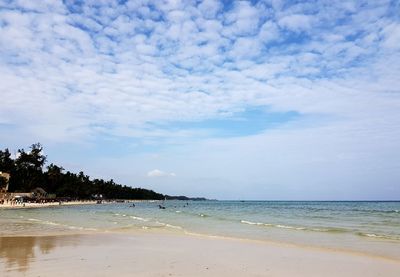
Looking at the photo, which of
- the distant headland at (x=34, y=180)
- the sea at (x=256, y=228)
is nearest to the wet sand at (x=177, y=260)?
the sea at (x=256, y=228)

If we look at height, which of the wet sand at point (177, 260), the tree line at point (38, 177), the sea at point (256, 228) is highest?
the tree line at point (38, 177)

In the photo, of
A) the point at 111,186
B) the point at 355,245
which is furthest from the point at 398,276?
the point at 111,186

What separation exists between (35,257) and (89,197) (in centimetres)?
14888

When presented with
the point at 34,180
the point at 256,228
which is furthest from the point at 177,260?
the point at 34,180

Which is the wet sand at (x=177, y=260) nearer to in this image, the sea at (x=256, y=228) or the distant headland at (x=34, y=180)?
the sea at (x=256, y=228)

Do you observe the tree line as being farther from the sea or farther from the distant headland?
the sea

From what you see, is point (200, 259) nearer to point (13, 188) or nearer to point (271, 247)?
point (271, 247)

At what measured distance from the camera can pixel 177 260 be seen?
13.6m

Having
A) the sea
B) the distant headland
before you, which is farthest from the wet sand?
the distant headland

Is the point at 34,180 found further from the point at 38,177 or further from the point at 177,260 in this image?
the point at 177,260

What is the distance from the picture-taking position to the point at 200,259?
46.0ft

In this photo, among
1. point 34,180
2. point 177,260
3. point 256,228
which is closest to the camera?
point 177,260

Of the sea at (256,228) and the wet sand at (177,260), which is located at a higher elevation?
the sea at (256,228)

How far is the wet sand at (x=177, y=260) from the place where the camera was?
1150 cm
